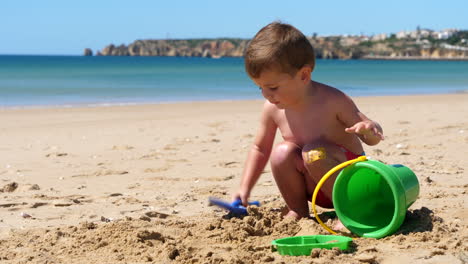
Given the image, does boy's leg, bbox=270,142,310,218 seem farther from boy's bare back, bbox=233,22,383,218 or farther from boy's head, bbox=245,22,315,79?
boy's head, bbox=245,22,315,79

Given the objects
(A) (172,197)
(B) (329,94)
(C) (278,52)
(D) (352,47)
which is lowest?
(D) (352,47)

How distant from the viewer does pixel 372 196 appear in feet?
10.3

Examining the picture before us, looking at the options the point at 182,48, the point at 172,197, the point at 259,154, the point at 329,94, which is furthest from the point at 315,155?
the point at 182,48

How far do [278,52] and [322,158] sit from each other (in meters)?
0.55

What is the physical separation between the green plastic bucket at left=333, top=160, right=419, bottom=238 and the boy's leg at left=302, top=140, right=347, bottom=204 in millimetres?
98

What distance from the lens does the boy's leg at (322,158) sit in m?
3.00

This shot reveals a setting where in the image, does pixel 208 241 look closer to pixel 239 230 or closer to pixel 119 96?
pixel 239 230

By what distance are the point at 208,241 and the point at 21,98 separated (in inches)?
498

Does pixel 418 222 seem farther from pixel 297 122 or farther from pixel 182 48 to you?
pixel 182 48

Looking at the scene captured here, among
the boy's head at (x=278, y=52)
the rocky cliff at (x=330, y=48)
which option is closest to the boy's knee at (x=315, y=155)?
the boy's head at (x=278, y=52)

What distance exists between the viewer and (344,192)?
3021mm

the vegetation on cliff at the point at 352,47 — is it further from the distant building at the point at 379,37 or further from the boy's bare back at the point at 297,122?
the boy's bare back at the point at 297,122

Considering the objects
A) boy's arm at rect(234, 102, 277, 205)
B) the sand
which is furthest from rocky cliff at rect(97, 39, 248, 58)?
boy's arm at rect(234, 102, 277, 205)

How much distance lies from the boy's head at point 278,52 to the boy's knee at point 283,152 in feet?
1.29
